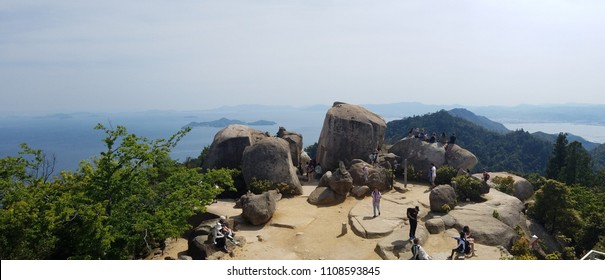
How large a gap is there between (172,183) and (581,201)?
27.7m

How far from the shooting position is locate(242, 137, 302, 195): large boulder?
26000mm

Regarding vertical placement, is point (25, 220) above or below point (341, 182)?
above

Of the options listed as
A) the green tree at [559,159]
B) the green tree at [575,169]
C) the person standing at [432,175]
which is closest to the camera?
the person standing at [432,175]

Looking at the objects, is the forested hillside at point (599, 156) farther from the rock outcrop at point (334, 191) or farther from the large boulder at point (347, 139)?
the rock outcrop at point (334, 191)

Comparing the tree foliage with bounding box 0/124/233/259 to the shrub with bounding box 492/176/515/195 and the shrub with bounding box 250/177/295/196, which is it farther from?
the shrub with bounding box 492/176/515/195

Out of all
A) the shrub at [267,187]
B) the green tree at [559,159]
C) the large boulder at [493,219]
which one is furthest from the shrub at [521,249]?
the green tree at [559,159]

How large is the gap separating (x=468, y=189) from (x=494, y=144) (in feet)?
426

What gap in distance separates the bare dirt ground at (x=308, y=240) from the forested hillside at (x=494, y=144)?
315ft

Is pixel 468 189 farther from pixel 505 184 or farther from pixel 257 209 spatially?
pixel 257 209

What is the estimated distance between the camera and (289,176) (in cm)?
2625

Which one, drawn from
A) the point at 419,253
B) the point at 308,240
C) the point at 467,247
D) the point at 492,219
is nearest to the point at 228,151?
the point at 308,240

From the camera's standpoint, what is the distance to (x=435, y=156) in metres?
30.7

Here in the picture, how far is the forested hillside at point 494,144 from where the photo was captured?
123625 mm

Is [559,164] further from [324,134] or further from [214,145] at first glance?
[214,145]
